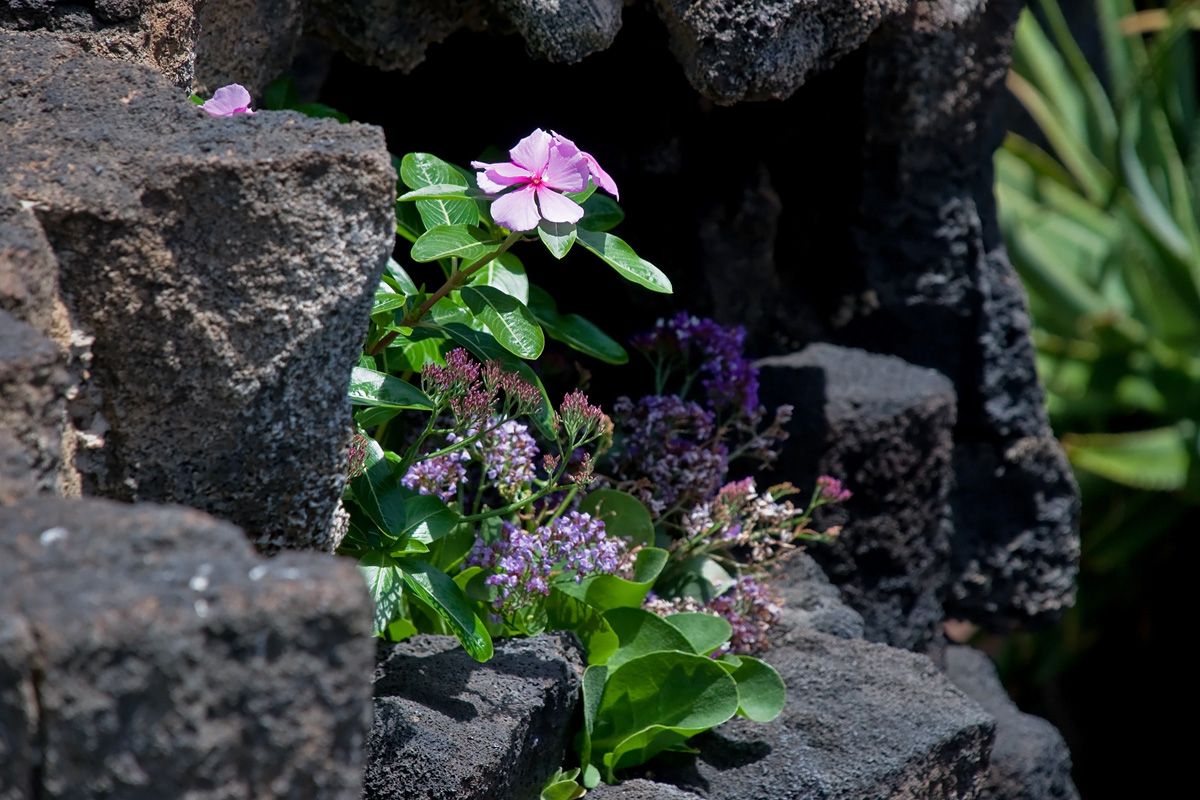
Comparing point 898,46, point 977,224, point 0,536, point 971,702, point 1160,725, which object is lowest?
point 1160,725

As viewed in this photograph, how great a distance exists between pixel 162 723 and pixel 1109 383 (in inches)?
175

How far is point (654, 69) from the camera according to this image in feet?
6.48

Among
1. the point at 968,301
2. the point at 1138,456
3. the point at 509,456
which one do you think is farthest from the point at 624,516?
the point at 1138,456

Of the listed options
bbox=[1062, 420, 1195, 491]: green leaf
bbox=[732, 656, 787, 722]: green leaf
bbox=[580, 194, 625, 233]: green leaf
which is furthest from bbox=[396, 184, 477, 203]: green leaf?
bbox=[1062, 420, 1195, 491]: green leaf

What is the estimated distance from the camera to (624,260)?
1308 millimetres

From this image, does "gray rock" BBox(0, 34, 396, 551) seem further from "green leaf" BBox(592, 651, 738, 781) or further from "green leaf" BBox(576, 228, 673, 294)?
"green leaf" BBox(592, 651, 738, 781)

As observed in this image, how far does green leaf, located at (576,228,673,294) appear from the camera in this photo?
4.25 ft

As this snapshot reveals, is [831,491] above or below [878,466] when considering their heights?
above

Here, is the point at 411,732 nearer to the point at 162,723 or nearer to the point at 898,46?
the point at 162,723

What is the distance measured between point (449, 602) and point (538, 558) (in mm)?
180

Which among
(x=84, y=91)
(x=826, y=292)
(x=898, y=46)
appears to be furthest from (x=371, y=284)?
(x=826, y=292)

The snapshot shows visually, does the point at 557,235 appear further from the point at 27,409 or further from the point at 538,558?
the point at 27,409

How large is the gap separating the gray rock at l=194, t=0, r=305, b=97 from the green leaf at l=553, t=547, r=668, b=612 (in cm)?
92

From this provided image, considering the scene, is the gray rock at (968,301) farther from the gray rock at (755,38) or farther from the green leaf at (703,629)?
the green leaf at (703,629)
